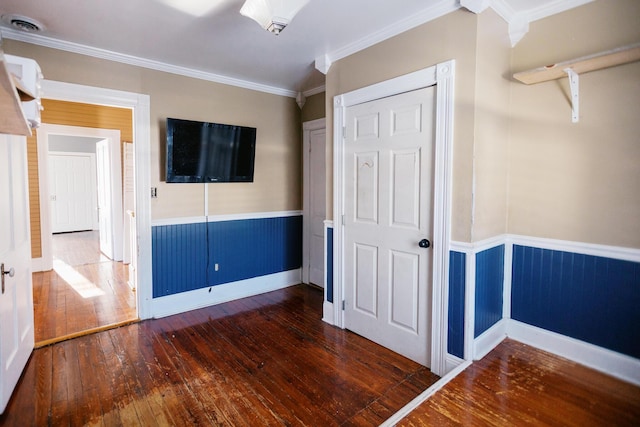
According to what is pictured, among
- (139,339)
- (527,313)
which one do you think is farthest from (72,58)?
(527,313)

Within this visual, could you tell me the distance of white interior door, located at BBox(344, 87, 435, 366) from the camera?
2473 millimetres

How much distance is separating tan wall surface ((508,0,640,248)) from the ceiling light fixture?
5.55ft

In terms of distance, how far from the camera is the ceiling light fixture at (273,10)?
72.7 inches

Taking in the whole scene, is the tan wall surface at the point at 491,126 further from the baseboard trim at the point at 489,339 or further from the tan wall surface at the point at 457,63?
the baseboard trim at the point at 489,339

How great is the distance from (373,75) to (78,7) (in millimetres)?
2098

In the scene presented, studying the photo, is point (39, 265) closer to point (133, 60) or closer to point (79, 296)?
point (79, 296)

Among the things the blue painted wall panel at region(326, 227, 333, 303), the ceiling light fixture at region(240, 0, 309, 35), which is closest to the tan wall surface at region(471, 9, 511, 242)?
the ceiling light fixture at region(240, 0, 309, 35)

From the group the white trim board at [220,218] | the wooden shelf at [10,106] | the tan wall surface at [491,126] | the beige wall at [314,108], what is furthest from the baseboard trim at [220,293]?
the tan wall surface at [491,126]

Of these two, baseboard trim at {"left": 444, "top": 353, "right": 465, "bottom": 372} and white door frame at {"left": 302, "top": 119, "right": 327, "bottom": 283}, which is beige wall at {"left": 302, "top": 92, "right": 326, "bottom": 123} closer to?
white door frame at {"left": 302, "top": 119, "right": 327, "bottom": 283}

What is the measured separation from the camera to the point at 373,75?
276 cm

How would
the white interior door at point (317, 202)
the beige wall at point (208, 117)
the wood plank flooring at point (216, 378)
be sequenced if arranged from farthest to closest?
the white interior door at point (317, 202) < the beige wall at point (208, 117) < the wood plank flooring at point (216, 378)

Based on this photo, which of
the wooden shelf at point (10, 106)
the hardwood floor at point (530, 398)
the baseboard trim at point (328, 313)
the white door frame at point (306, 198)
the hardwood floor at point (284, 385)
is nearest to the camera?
the wooden shelf at point (10, 106)

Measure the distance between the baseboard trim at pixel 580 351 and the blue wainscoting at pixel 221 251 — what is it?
2668 mm

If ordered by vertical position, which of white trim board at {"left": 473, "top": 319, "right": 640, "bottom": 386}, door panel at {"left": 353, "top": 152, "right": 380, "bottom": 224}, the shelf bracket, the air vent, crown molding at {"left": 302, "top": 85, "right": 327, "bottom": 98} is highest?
crown molding at {"left": 302, "top": 85, "right": 327, "bottom": 98}
